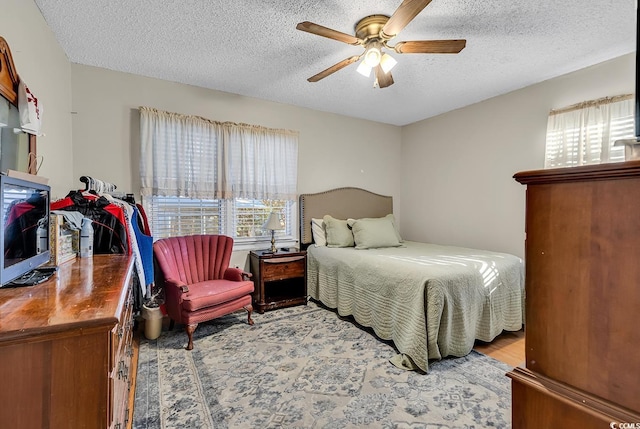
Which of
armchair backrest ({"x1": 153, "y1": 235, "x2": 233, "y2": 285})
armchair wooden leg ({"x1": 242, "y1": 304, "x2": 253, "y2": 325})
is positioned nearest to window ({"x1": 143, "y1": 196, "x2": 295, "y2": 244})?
armchair backrest ({"x1": 153, "y1": 235, "x2": 233, "y2": 285})

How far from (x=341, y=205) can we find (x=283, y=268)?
4.63 feet

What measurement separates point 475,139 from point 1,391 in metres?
4.60

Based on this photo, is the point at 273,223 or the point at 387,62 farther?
the point at 273,223

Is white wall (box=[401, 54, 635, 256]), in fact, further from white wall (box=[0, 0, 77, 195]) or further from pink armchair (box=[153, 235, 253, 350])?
white wall (box=[0, 0, 77, 195])

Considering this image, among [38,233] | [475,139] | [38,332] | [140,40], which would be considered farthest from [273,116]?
[38,332]

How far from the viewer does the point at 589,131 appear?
292 cm

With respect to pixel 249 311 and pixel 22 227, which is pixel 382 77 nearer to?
pixel 22 227

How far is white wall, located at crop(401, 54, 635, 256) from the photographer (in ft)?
10.2

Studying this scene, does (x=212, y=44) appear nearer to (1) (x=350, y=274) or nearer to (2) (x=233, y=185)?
(2) (x=233, y=185)

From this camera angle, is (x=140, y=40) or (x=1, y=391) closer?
(x=1, y=391)

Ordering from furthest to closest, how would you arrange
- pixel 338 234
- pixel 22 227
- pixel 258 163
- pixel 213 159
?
pixel 338 234 < pixel 258 163 < pixel 213 159 < pixel 22 227

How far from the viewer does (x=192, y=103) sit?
11.3 ft

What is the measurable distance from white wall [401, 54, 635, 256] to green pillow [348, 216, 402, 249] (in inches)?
38.5

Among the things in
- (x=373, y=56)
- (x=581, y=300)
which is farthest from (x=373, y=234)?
(x=581, y=300)
